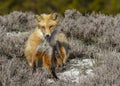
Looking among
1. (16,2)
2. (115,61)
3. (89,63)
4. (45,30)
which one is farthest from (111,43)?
(16,2)

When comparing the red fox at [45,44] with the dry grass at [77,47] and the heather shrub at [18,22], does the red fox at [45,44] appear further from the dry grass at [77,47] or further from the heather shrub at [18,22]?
the heather shrub at [18,22]

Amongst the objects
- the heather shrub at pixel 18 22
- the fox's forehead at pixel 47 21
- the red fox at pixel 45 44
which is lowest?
the red fox at pixel 45 44

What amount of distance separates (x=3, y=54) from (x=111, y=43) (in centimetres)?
210

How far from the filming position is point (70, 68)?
7223 millimetres

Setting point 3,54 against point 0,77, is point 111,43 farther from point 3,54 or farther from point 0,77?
point 0,77

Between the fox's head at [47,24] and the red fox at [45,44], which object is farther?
the red fox at [45,44]

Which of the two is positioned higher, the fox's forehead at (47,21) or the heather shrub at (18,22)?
the heather shrub at (18,22)

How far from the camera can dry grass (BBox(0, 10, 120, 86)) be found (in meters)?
6.16

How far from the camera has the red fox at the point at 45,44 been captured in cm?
660

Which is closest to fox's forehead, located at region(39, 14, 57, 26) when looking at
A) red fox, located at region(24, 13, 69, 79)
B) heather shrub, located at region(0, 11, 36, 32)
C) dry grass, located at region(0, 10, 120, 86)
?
red fox, located at region(24, 13, 69, 79)

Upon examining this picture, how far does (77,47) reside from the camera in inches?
315

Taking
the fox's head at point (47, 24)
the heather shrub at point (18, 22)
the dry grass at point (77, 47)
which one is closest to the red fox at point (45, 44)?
the fox's head at point (47, 24)

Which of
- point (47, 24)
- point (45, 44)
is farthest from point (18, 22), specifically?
point (47, 24)

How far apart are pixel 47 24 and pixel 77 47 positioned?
1.58 metres
